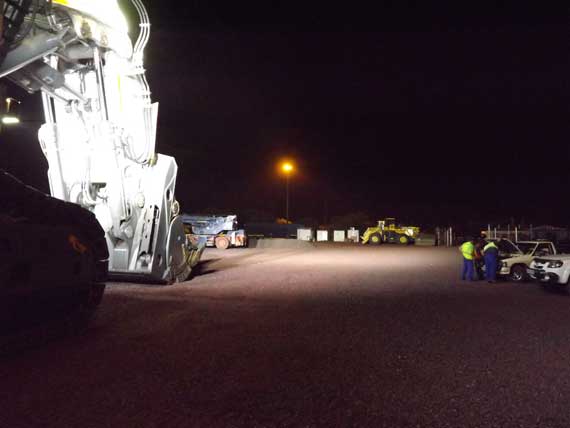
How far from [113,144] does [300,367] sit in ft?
24.2

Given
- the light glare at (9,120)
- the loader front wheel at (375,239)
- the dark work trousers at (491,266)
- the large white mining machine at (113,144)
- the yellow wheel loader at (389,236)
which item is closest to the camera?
the light glare at (9,120)

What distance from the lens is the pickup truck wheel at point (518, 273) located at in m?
14.5

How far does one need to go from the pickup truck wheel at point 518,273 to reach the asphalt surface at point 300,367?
13.5 ft

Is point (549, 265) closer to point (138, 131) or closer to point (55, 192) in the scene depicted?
point (138, 131)

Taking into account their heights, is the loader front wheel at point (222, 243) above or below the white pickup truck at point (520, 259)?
above

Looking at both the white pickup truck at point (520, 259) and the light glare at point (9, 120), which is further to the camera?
the white pickup truck at point (520, 259)

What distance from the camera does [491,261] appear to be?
14391 mm

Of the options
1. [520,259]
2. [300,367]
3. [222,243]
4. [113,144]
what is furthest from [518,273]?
[222,243]

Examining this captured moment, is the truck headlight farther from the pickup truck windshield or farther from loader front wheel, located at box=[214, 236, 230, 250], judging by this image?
loader front wheel, located at box=[214, 236, 230, 250]

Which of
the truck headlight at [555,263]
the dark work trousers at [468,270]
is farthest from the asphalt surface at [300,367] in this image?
the dark work trousers at [468,270]

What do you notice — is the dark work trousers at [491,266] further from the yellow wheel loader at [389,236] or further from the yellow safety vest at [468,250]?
the yellow wheel loader at [389,236]

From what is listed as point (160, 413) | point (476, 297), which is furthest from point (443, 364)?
point (476, 297)

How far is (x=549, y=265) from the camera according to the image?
1222 centimetres

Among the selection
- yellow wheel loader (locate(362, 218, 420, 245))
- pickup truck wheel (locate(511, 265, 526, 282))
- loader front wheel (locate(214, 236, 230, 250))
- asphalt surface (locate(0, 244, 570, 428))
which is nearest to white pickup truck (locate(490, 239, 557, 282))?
pickup truck wheel (locate(511, 265, 526, 282))
